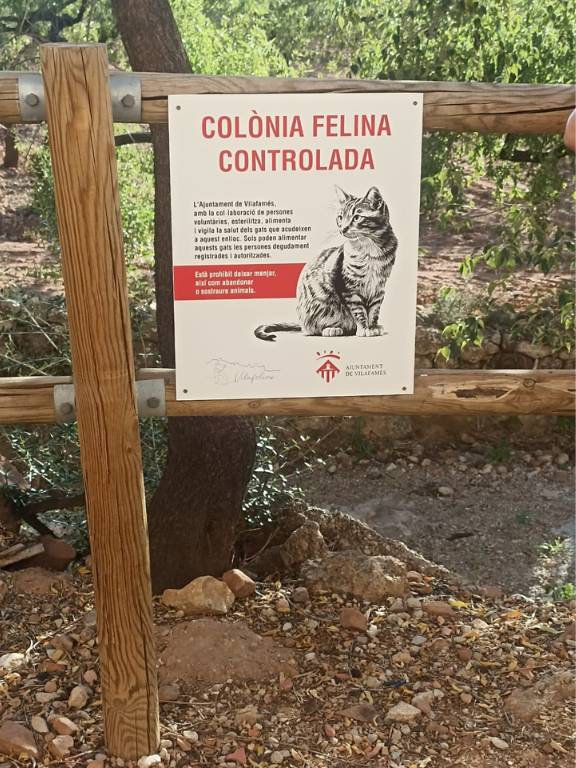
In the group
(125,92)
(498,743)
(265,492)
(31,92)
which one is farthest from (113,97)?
(265,492)

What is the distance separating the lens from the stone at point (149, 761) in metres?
2.77

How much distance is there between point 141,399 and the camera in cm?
255

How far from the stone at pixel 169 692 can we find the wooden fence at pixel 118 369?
11.0 inches

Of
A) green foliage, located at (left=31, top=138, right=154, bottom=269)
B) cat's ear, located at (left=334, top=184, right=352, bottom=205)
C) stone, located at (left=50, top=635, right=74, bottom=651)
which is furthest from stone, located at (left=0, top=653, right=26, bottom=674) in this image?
green foliage, located at (left=31, top=138, right=154, bottom=269)

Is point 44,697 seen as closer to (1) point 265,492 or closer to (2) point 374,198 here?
(1) point 265,492

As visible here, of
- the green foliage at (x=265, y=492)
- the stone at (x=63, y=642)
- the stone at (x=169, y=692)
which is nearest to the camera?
the stone at (x=169, y=692)

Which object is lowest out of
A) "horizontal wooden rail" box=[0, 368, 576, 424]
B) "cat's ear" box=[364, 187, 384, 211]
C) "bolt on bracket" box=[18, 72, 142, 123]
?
"horizontal wooden rail" box=[0, 368, 576, 424]

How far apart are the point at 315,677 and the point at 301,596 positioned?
1.78ft

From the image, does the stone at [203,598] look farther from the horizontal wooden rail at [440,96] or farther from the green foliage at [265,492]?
the horizontal wooden rail at [440,96]

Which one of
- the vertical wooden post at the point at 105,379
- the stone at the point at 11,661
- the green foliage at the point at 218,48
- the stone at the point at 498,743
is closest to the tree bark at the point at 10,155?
the green foliage at the point at 218,48

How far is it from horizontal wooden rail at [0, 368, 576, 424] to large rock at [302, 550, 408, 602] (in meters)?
1.31

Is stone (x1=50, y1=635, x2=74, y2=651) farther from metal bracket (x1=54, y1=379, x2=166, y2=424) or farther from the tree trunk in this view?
metal bracket (x1=54, y1=379, x2=166, y2=424)

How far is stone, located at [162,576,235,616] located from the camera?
3592mm

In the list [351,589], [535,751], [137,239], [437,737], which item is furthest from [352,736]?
[137,239]
